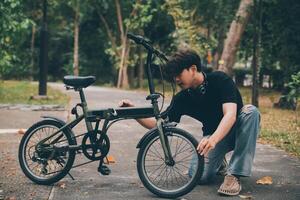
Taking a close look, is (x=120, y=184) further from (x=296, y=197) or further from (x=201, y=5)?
(x=201, y=5)

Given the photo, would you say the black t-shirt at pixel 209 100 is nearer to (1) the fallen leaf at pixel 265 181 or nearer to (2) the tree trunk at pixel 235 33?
(1) the fallen leaf at pixel 265 181

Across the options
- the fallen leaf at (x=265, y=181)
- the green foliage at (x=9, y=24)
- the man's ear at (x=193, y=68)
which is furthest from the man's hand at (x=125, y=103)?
the green foliage at (x=9, y=24)

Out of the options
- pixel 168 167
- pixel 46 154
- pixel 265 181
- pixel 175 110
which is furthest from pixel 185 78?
pixel 46 154

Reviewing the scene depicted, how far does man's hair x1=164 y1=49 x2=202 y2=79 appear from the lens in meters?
5.27

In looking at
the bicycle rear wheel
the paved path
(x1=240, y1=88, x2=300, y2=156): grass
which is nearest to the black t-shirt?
the paved path

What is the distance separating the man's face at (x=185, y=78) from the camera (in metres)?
5.33

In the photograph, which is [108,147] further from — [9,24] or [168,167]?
[9,24]

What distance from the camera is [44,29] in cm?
1590

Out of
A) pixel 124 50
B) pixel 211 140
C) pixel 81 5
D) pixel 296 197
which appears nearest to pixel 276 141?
pixel 296 197

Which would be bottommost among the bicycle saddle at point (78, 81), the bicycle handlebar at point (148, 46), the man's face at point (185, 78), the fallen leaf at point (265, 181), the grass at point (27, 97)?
the grass at point (27, 97)

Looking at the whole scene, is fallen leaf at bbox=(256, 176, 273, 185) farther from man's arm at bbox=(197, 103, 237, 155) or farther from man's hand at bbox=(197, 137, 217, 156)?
man's hand at bbox=(197, 137, 217, 156)

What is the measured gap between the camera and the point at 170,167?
223 inches

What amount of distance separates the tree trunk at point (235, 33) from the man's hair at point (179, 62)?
1182 centimetres

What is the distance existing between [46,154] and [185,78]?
5.65 feet
